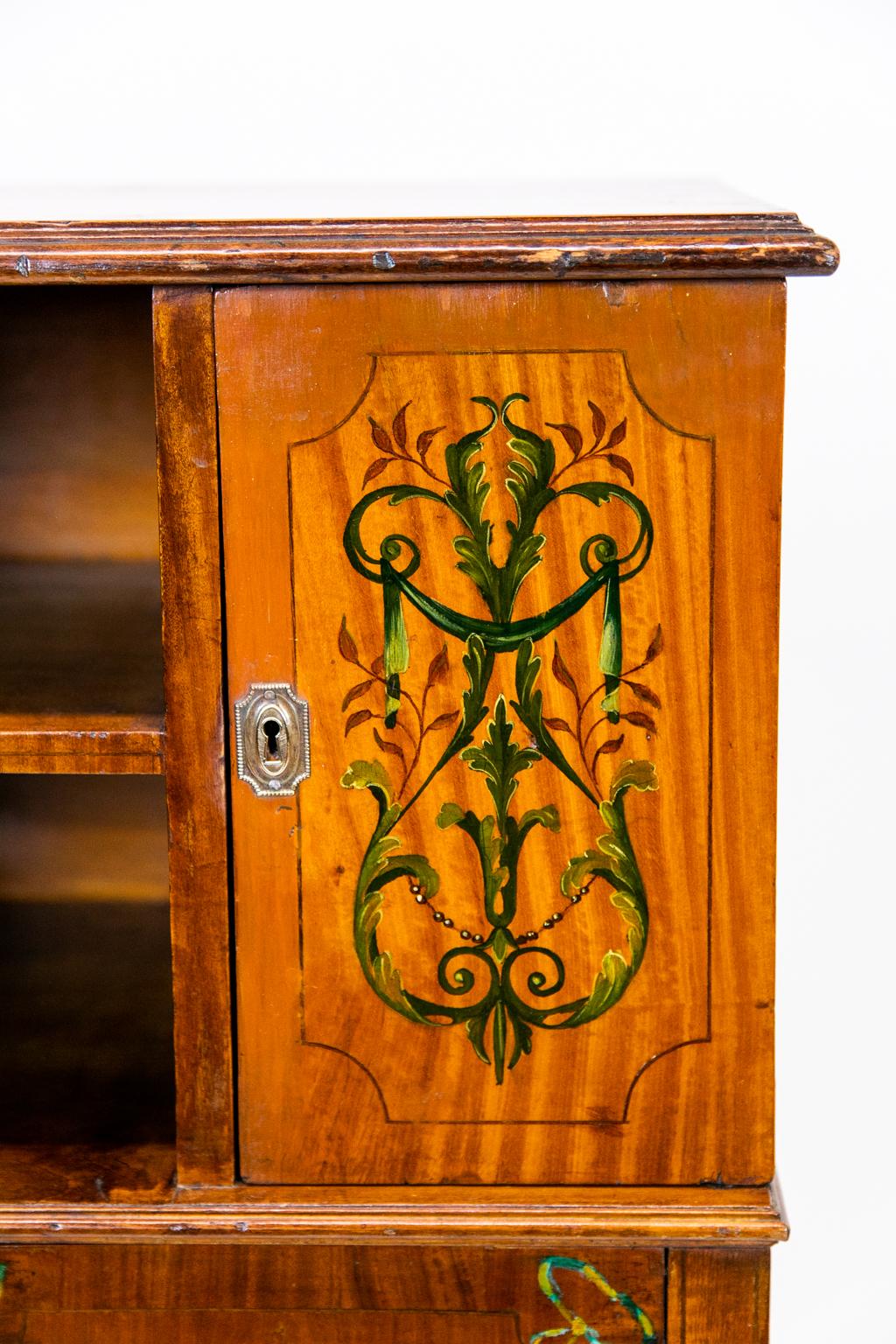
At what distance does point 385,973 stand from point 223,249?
57 centimetres

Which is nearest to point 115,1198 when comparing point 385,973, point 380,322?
point 385,973

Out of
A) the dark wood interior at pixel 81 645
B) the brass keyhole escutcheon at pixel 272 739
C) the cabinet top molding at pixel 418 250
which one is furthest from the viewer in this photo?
the dark wood interior at pixel 81 645

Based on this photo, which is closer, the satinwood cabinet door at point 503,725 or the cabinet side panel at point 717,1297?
the satinwood cabinet door at point 503,725

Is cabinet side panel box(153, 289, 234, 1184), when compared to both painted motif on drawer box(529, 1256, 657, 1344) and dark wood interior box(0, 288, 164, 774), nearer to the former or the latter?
painted motif on drawer box(529, 1256, 657, 1344)

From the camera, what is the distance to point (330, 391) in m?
1.32

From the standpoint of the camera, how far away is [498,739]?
1.36 m

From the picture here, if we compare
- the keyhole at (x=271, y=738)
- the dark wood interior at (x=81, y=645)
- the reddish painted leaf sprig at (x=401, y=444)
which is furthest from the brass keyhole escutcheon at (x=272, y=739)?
the dark wood interior at (x=81, y=645)

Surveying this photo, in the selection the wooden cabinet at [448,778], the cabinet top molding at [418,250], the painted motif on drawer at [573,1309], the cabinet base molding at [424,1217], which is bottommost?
the painted motif on drawer at [573,1309]

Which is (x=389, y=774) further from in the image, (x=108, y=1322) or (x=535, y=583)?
(x=108, y=1322)

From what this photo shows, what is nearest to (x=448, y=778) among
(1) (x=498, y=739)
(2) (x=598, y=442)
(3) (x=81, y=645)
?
(1) (x=498, y=739)

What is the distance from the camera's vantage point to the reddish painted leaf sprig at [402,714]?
135 cm

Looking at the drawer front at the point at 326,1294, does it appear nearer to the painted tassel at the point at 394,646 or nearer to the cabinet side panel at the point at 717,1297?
the cabinet side panel at the point at 717,1297

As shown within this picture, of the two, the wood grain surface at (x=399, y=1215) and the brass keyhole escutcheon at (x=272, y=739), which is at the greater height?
the brass keyhole escutcheon at (x=272, y=739)

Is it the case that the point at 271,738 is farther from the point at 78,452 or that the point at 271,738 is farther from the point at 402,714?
the point at 78,452
